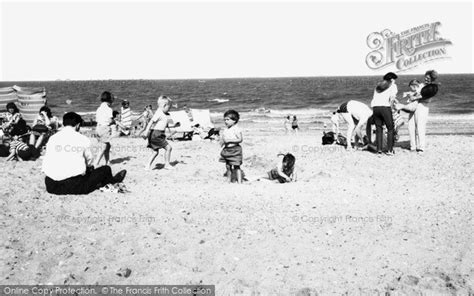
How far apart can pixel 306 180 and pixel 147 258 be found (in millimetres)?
3936

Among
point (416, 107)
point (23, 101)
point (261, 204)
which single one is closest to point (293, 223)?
point (261, 204)

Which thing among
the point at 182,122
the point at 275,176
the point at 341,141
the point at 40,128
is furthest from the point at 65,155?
the point at 182,122

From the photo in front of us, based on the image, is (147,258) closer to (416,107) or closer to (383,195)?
(383,195)

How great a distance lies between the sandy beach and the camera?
15.1 feet

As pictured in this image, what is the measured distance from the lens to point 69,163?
644 centimetres

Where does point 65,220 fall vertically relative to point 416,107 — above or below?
below

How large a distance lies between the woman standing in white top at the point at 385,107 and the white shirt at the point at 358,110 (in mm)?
315

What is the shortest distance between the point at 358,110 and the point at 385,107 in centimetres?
72

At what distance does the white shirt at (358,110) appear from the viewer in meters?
10.3

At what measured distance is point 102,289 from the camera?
457 centimetres

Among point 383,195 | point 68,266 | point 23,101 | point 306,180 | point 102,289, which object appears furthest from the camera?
point 23,101

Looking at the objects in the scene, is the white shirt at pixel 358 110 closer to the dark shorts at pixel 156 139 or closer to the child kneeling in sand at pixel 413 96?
the child kneeling in sand at pixel 413 96

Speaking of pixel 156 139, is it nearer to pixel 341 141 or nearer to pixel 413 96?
pixel 341 141

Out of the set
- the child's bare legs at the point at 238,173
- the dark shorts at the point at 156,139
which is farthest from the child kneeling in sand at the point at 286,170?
the dark shorts at the point at 156,139
